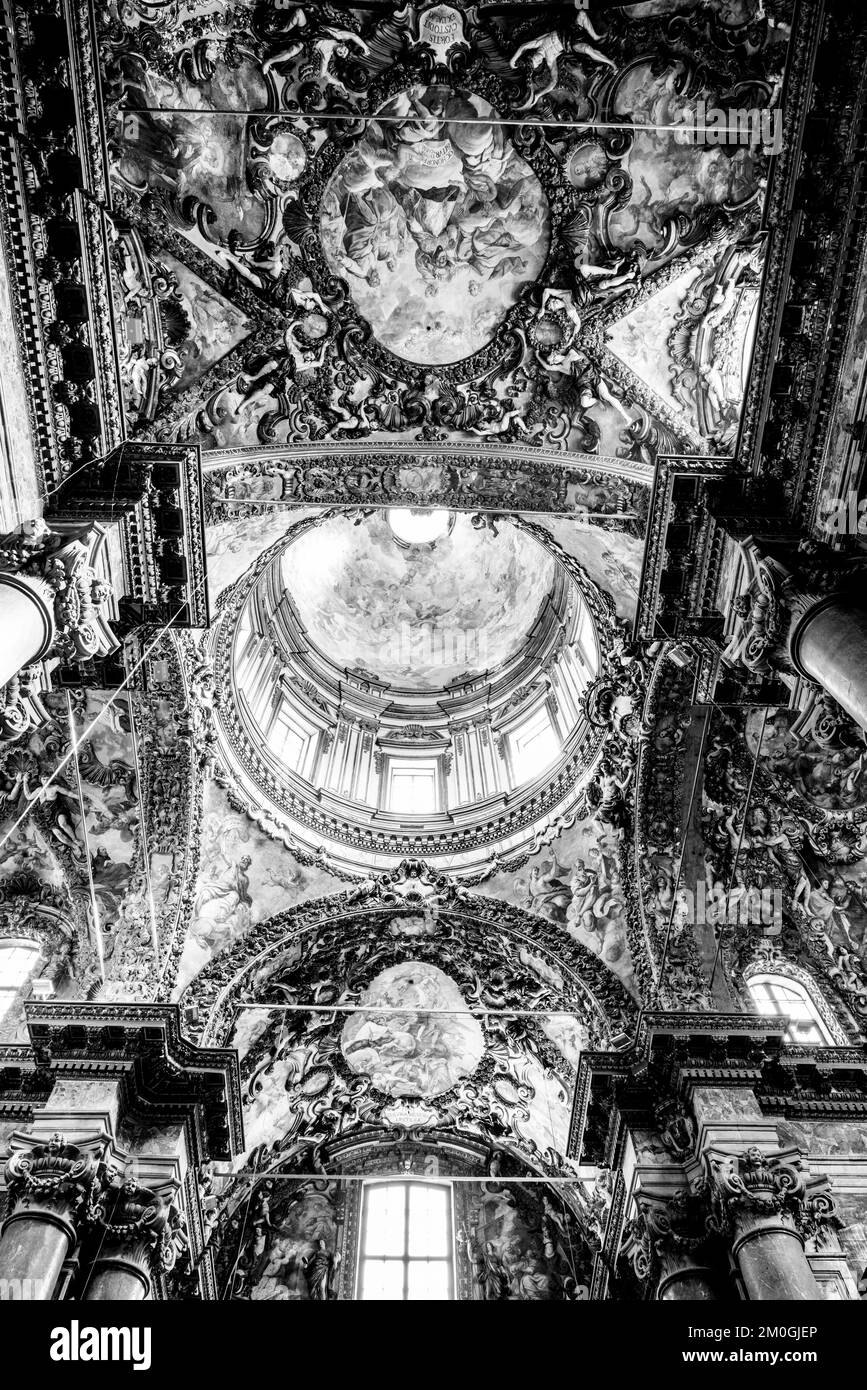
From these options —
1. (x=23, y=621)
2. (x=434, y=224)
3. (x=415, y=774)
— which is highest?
(x=434, y=224)

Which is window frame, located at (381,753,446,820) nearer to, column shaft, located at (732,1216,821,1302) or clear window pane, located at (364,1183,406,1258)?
clear window pane, located at (364,1183,406,1258)

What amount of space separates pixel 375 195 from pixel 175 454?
13.1 feet

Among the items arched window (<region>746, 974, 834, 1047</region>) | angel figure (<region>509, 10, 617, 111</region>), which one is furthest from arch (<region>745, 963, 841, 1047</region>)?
angel figure (<region>509, 10, 617, 111</region>)

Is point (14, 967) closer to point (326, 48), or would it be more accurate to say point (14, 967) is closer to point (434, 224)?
point (434, 224)

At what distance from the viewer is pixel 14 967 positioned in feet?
41.3

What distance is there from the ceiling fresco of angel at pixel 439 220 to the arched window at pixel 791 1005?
24.6ft

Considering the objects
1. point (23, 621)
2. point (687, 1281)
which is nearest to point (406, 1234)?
point (687, 1281)

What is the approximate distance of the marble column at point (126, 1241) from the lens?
28.4ft

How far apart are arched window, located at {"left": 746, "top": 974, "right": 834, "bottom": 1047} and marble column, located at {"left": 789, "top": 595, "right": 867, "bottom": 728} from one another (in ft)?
19.6

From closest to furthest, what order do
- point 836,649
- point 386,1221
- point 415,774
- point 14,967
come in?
point 836,649 < point 14,967 < point 386,1221 < point 415,774

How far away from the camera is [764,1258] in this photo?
8469 mm

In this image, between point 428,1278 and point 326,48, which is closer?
point 326,48

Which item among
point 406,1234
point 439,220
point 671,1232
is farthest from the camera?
point 406,1234

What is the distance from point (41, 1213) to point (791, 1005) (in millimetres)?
9668
